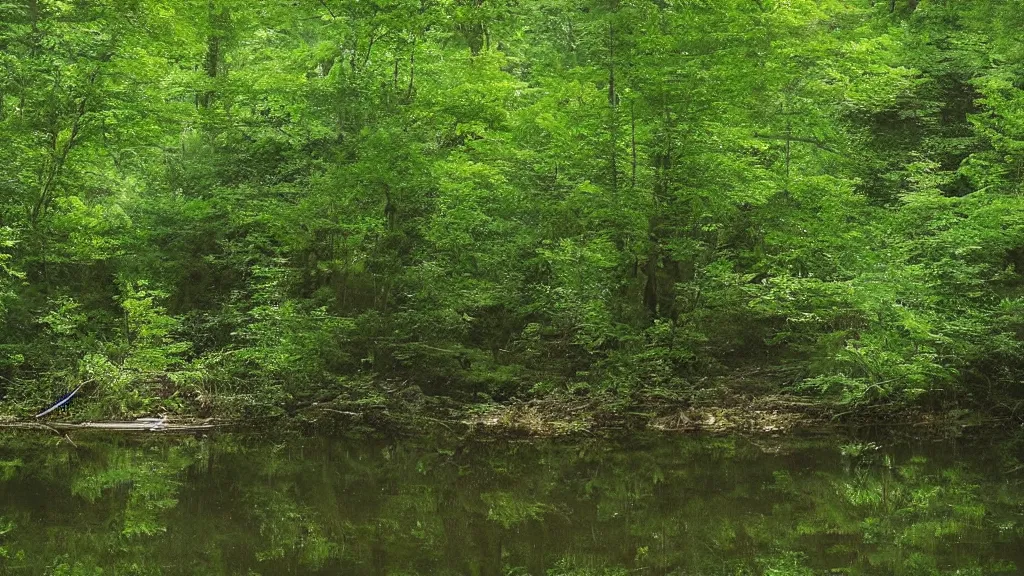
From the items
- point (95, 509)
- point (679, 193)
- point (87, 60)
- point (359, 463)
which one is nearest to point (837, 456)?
point (679, 193)

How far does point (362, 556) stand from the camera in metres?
6.37

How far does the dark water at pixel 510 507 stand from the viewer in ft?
20.5

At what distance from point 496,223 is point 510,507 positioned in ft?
21.9

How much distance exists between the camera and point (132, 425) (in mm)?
12375

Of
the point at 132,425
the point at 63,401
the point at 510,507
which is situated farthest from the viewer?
the point at 63,401

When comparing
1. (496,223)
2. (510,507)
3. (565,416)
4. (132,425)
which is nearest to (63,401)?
(132,425)

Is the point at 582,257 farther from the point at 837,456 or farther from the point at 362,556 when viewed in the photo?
the point at 362,556

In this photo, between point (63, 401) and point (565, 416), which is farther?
→ point (63, 401)

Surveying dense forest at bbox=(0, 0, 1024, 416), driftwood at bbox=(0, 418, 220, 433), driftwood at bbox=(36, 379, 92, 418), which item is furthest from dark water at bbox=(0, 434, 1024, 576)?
dense forest at bbox=(0, 0, 1024, 416)

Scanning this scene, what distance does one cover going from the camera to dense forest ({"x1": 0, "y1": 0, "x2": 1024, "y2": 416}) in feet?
41.1

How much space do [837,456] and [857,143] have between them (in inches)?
315

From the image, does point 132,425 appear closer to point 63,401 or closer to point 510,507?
point 63,401

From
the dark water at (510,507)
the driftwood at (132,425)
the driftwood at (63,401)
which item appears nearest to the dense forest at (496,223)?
the driftwood at (63,401)

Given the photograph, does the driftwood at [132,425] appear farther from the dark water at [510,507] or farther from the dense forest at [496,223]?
the dark water at [510,507]
